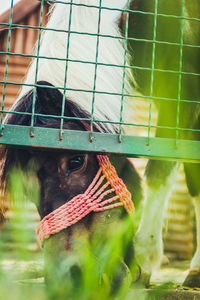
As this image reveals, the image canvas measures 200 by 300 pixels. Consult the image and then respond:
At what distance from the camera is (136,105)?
2.39 m

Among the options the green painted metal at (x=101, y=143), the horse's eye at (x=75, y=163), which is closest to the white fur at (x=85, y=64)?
the horse's eye at (x=75, y=163)

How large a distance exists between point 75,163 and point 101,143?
0.26 meters

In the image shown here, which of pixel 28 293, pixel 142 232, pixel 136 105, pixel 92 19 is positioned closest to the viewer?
pixel 28 293

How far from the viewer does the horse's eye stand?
5.91ft

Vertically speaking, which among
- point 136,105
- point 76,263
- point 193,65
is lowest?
point 76,263

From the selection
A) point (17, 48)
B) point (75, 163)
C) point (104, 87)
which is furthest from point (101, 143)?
point (17, 48)

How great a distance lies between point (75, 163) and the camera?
1.82 m

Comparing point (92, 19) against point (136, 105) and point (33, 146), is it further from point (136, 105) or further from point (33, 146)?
point (33, 146)

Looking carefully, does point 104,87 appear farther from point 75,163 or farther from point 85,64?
point 75,163

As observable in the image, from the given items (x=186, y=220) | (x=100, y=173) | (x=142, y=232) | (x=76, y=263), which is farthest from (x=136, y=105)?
(x=186, y=220)

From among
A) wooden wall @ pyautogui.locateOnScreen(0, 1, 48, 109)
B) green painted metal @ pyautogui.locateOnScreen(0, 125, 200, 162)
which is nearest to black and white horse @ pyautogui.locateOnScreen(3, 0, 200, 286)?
green painted metal @ pyautogui.locateOnScreen(0, 125, 200, 162)

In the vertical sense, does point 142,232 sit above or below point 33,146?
below

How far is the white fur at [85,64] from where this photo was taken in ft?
→ 6.26

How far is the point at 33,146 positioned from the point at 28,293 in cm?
81
